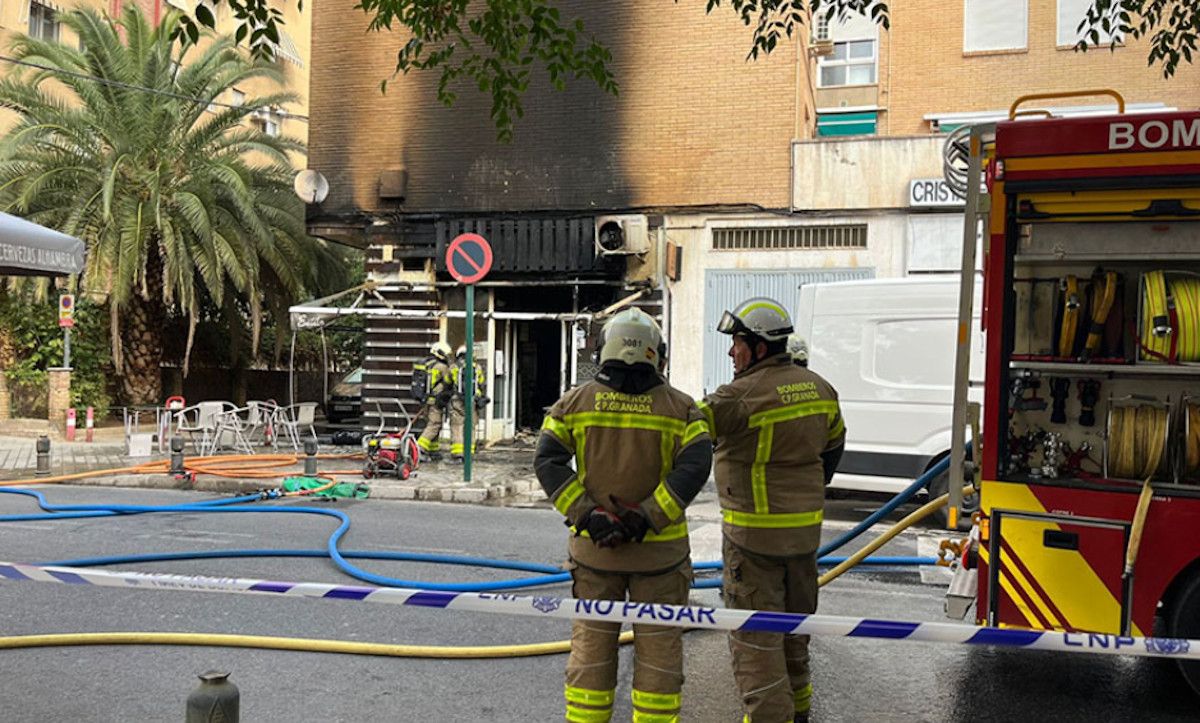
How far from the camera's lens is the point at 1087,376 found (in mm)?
4523

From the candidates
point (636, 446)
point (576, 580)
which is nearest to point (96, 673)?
point (576, 580)

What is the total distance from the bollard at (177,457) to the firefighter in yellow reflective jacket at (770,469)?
925 centimetres

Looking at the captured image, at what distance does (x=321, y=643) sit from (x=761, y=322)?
2.88m

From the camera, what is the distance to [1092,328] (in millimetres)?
4375

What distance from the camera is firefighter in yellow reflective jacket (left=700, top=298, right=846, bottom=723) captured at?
3.94m

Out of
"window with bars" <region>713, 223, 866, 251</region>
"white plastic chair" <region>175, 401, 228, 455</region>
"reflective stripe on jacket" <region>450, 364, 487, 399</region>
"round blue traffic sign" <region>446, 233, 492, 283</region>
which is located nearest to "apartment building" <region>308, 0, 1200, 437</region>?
"window with bars" <region>713, 223, 866, 251</region>

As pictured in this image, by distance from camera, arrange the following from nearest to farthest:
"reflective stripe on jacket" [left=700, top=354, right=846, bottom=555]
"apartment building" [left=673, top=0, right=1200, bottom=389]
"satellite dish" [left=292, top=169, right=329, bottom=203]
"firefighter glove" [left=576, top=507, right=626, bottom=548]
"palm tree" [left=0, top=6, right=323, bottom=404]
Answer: "firefighter glove" [left=576, top=507, right=626, bottom=548] → "reflective stripe on jacket" [left=700, top=354, right=846, bottom=555] → "apartment building" [left=673, top=0, right=1200, bottom=389] → "satellite dish" [left=292, top=169, right=329, bottom=203] → "palm tree" [left=0, top=6, right=323, bottom=404]

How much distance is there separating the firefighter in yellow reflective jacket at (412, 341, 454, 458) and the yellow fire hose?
26.6 feet

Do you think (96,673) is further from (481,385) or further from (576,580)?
(481,385)

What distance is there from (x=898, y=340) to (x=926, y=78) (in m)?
14.7

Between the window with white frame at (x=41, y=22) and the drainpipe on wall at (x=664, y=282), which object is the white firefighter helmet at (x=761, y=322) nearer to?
the drainpipe on wall at (x=664, y=282)

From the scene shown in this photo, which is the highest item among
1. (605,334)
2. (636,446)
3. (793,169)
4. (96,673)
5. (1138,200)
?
(793,169)

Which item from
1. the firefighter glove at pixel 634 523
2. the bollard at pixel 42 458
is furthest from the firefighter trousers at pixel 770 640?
the bollard at pixel 42 458

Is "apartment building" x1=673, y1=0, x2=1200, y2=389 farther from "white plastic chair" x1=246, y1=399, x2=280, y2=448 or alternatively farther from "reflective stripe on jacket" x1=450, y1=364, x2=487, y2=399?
"white plastic chair" x1=246, y1=399, x2=280, y2=448
